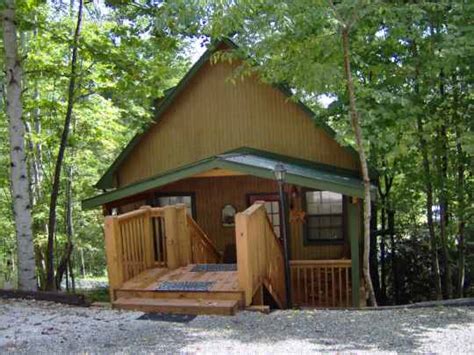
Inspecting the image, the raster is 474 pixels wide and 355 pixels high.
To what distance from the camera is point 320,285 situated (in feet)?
31.3

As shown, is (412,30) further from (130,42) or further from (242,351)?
(242,351)

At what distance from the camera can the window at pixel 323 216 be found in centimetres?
1072

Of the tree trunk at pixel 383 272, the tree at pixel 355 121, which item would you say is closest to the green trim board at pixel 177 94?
the tree trunk at pixel 383 272

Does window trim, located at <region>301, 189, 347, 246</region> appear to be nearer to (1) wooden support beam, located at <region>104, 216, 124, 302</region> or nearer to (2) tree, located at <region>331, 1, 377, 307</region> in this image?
(2) tree, located at <region>331, 1, 377, 307</region>

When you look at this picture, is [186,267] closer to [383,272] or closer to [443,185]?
[443,185]

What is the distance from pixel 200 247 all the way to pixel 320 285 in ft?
8.54

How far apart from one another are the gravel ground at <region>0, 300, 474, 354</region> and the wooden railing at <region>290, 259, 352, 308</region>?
2.67 metres

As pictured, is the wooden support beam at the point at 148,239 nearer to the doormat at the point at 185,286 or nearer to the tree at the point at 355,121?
the doormat at the point at 185,286

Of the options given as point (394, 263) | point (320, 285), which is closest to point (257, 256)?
Result: point (320, 285)

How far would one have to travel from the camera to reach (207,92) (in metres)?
11.3

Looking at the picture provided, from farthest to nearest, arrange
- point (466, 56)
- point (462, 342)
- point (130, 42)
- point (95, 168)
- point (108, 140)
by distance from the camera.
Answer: point (95, 168) < point (108, 140) < point (130, 42) < point (466, 56) < point (462, 342)

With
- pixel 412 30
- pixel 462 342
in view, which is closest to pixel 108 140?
pixel 412 30

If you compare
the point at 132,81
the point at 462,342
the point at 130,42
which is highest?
the point at 130,42

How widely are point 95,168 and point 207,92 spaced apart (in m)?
6.96
